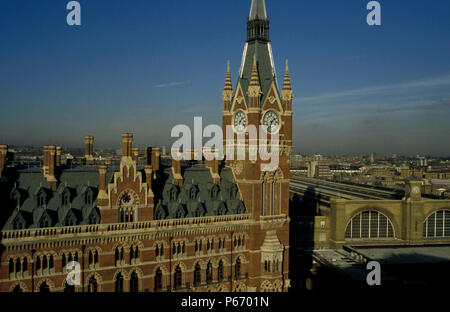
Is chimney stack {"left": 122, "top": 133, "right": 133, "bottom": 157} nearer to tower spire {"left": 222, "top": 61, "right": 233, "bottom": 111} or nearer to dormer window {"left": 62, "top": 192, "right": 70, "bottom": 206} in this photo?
dormer window {"left": 62, "top": 192, "right": 70, "bottom": 206}

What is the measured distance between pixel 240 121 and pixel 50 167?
992 inches

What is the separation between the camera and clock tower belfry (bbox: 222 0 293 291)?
58.2 meters

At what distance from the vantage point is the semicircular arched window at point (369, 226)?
89037mm

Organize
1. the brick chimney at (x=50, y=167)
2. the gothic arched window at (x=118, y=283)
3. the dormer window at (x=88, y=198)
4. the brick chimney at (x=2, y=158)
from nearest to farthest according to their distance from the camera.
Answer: the brick chimney at (x=2, y=158)
the dormer window at (x=88, y=198)
the brick chimney at (x=50, y=167)
the gothic arched window at (x=118, y=283)

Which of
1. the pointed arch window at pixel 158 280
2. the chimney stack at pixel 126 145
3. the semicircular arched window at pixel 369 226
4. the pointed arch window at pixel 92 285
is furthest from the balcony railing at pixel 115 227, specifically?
the semicircular arched window at pixel 369 226

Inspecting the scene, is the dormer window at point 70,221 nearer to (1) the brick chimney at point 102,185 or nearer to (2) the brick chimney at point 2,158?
(1) the brick chimney at point 102,185

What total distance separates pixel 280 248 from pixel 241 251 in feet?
17.5

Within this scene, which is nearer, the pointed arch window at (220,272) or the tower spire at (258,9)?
the pointed arch window at (220,272)

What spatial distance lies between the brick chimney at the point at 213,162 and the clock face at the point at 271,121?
8.02m

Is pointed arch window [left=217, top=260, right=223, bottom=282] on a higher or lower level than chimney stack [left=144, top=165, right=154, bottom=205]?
lower

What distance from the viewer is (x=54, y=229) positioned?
150 ft

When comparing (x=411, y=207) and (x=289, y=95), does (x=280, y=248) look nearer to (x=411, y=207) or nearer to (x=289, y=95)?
(x=289, y=95)

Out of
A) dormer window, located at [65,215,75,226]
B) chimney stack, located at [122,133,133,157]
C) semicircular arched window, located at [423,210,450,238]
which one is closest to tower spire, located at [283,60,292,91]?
chimney stack, located at [122,133,133,157]
